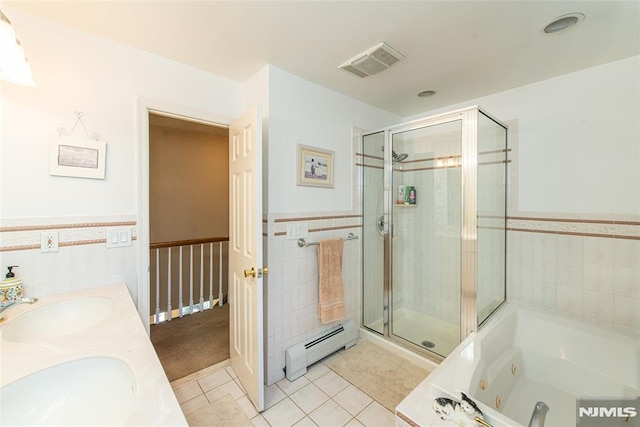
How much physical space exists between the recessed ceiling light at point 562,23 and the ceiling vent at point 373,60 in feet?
2.61

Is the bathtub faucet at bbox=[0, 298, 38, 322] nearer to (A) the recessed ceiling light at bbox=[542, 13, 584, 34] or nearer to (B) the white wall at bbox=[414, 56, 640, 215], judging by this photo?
(A) the recessed ceiling light at bbox=[542, 13, 584, 34]

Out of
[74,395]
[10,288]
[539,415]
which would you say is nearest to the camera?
[74,395]

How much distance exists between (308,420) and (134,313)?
122 cm

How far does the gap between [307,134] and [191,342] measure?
7.34 ft

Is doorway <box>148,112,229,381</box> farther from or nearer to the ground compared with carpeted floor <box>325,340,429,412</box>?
farther from the ground

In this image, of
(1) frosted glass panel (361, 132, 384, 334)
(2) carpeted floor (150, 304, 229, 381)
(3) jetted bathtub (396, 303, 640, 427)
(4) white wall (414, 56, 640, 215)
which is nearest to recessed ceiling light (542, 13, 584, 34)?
(4) white wall (414, 56, 640, 215)

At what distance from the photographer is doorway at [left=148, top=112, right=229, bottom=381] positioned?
2826 mm

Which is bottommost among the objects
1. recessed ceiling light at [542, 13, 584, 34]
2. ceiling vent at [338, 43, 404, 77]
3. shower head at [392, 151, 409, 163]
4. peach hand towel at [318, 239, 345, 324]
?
peach hand towel at [318, 239, 345, 324]

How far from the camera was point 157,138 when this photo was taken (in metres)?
3.19

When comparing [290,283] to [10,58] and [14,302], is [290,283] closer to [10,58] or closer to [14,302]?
[14,302]

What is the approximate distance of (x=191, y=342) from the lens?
2447 millimetres

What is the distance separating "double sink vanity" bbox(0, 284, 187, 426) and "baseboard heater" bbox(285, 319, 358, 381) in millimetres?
1242

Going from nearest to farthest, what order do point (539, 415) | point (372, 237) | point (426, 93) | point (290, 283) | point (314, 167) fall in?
point (539, 415) < point (290, 283) < point (314, 167) < point (426, 93) < point (372, 237)
